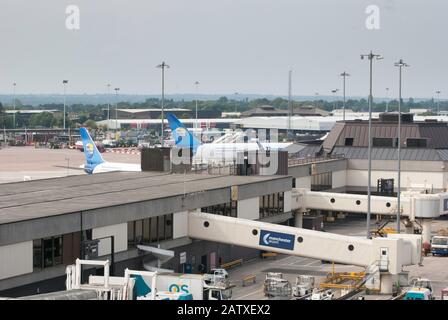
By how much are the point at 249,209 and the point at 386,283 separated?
63.3 feet

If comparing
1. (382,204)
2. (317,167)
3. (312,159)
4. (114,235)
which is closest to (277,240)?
(114,235)

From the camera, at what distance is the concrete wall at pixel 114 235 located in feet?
180

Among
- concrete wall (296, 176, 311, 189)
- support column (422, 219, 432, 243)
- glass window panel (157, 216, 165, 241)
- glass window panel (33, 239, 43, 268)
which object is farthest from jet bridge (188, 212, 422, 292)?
concrete wall (296, 176, 311, 189)

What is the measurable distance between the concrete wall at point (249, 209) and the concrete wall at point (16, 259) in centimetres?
2513

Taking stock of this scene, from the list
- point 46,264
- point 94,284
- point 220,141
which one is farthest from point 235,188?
point 220,141

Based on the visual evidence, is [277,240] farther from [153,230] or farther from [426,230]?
[426,230]

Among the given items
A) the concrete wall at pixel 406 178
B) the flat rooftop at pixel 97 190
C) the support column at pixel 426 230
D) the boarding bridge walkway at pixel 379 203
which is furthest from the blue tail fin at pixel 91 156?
the support column at pixel 426 230

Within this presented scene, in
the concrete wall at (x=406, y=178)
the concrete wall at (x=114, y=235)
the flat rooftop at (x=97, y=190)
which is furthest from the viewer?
the concrete wall at (x=406, y=178)

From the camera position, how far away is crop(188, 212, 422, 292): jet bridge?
5631 centimetres

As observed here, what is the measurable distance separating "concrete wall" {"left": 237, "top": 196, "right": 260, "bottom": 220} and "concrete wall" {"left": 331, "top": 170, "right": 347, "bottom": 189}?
30.0 m

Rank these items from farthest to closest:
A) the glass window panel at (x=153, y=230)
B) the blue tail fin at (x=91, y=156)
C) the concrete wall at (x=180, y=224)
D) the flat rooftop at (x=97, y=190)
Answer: the blue tail fin at (x=91, y=156)
the concrete wall at (x=180, y=224)
the glass window panel at (x=153, y=230)
the flat rooftop at (x=97, y=190)

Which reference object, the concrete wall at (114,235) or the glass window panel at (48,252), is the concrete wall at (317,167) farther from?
the glass window panel at (48,252)

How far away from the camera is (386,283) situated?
185 ft

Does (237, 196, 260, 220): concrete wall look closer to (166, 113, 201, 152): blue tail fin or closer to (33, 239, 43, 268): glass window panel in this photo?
(33, 239, 43, 268): glass window panel
